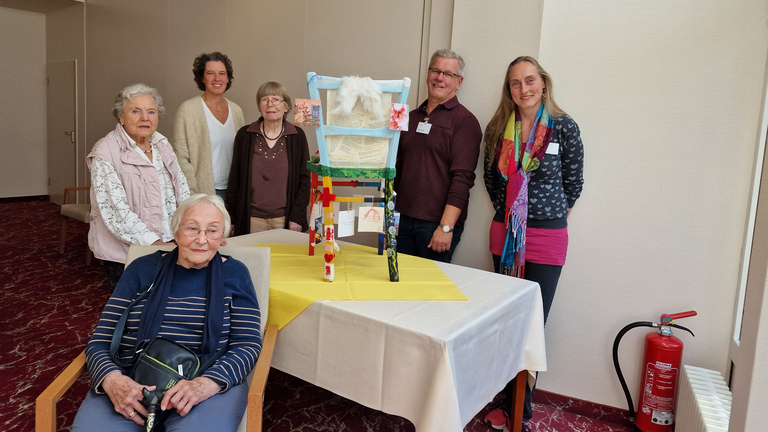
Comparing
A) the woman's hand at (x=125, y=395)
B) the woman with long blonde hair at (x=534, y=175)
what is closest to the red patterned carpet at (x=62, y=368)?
the woman with long blonde hair at (x=534, y=175)

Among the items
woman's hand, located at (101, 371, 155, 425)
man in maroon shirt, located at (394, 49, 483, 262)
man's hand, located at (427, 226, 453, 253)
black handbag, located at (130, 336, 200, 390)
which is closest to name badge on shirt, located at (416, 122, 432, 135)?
man in maroon shirt, located at (394, 49, 483, 262)

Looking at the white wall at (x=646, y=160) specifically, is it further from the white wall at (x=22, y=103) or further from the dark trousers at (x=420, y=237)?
the white wall at (x=22, y=103)

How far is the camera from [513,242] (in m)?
2.54

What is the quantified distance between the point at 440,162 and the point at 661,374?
1.49m

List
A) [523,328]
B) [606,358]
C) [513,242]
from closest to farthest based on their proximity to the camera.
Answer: [523,328], [513,242], [606,358]

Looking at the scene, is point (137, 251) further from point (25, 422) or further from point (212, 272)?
point (25, 422)

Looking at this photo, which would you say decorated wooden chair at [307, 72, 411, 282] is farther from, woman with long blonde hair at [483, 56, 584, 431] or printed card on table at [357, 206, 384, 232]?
woman with long blonde hair at [483, 56, 584, 431]

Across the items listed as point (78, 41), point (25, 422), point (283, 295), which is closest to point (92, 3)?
point (78, 41)

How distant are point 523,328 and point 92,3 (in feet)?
24.8

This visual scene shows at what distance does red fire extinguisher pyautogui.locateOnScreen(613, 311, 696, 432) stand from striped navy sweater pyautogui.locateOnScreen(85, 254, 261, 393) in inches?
72.9

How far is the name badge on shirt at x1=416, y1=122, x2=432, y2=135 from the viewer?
281 centimetres

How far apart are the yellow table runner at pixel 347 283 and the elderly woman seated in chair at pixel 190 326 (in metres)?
0.12

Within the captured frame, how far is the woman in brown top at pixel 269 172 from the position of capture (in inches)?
124

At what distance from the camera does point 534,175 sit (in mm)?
2529
